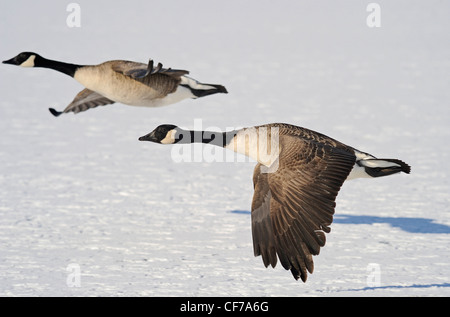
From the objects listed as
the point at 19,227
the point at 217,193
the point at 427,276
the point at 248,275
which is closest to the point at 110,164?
the point at 217,193

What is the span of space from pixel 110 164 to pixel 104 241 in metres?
2.87

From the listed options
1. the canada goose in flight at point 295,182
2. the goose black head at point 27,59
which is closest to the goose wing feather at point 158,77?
the goose black head at point 27,59

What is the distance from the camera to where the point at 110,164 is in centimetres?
1107

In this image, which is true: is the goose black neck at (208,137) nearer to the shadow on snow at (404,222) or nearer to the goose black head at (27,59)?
the shadow on snow at (404,222)

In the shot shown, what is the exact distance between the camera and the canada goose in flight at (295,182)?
5.81m

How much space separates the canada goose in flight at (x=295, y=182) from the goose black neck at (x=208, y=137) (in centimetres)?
1

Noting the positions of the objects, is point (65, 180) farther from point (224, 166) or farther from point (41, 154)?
point (224, 166)

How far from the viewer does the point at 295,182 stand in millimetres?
6047

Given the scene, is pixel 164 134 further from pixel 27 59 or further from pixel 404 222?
pixel 404 222

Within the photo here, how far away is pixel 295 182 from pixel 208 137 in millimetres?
1352

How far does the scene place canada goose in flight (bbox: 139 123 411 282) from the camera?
5.81 metres

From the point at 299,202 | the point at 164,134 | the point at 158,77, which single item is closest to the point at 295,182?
the point at 299,202

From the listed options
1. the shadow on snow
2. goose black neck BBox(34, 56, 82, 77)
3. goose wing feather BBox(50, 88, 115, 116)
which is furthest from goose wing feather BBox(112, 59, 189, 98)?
the shadow on snow

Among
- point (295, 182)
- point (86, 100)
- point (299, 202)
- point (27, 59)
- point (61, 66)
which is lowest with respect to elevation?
point (299, 202)
